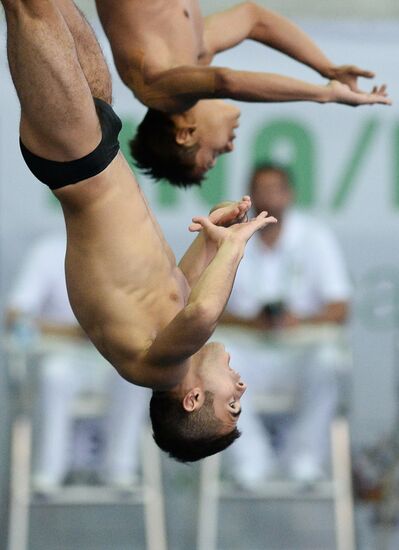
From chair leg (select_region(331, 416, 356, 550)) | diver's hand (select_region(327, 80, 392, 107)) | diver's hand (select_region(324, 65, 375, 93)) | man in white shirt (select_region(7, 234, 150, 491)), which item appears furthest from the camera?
chair leg (select_region(331, 416, 356, 550))

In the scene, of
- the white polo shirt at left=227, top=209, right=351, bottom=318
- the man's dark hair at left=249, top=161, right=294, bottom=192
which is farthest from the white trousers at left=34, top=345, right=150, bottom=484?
the man's dark hair at left=249, top=161, right=294, bottom=192

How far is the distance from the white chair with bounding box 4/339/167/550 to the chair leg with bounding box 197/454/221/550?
6.4 inches

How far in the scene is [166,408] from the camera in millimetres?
5297

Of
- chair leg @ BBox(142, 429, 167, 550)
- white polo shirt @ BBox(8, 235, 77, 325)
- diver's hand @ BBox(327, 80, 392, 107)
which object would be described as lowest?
chair leg @ BBox(142, 429, 167, 550)

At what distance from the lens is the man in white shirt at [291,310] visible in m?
7.17

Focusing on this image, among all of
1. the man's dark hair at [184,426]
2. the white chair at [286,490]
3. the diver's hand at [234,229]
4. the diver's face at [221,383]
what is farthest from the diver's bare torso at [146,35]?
the white chair at [286,490]

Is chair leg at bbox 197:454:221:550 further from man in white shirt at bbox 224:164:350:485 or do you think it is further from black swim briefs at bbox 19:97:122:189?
black swim briefs at bbox 19:97:122:189

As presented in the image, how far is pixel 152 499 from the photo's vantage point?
7348 mm

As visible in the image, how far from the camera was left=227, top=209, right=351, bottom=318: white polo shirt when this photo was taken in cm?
724

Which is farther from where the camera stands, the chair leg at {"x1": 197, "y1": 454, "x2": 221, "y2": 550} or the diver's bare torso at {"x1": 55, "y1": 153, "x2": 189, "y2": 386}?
the chair leg at {"x1": 197, "y1": 454, "x2": 221, "y2": 550}

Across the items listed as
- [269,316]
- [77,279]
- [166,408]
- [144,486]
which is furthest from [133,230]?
[144,486]

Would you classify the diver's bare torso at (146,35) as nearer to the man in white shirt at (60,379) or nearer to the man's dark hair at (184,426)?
the man's dark hair at (184,426)

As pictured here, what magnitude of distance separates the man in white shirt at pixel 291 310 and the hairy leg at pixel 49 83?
236cm

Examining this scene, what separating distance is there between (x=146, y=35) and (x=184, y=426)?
1.11 meters
